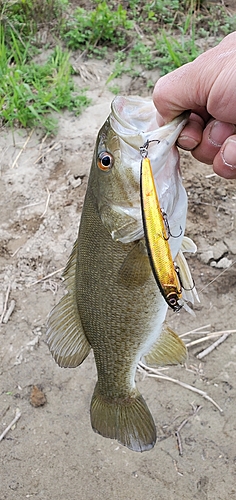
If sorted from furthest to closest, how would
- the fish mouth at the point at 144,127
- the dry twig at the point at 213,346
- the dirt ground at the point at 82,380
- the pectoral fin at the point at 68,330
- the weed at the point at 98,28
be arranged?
the weed at the point at 98,28, the dry twig at the point at 213,346, the dirt ground at the point at 82,380, the pectoral fin at the point at 68,330, the fish mouth at the point at 144,127

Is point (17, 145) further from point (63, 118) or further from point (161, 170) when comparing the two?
point (161, 170)

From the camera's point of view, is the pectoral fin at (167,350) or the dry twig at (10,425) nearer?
the pectoral fin at (167,350)

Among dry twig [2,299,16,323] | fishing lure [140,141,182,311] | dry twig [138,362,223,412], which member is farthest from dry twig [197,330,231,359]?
fishing lure [140,141,182,311]

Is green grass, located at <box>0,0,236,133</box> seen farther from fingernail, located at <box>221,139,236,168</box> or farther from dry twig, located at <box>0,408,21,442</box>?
fingernail, located at <box>221,139,236,168</box>

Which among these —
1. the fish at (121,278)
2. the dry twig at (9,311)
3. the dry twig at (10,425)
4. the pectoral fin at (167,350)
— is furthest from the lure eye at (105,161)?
the dry twig at (9,311)

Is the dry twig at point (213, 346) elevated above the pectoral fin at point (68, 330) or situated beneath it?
situated beneath

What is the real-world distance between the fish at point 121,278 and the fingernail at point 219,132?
0.45 ft

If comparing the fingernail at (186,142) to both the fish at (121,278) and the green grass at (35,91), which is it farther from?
the green grass at (35,91)

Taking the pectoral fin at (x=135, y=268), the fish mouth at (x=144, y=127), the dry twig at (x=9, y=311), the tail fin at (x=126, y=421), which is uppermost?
the fish mouth at (x=144, y=127)

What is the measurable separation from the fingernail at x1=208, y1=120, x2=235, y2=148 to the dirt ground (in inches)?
58.9

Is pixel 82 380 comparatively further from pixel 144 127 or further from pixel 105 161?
pixel 144 127

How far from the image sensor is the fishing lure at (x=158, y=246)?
1.15 m

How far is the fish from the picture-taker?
1.54 metres

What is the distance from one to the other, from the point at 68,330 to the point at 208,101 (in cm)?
91
